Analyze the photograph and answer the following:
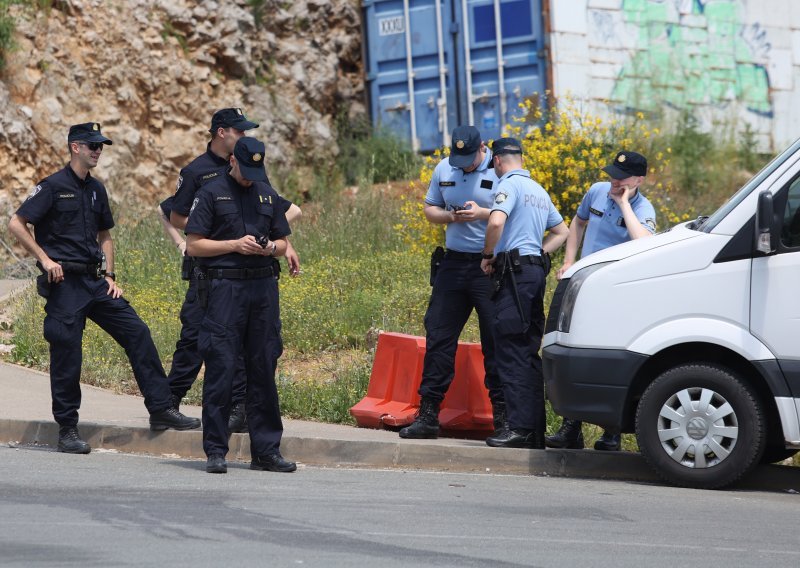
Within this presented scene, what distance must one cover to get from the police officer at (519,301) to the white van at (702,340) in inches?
22.6

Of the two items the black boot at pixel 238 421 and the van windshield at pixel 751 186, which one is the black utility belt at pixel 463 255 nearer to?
the van windshield at pixel 751 186

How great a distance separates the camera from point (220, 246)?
789 centimetres

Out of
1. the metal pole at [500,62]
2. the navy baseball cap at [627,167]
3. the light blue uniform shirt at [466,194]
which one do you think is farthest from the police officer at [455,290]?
the metal pole at [500,62]

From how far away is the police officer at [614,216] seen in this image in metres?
8.66

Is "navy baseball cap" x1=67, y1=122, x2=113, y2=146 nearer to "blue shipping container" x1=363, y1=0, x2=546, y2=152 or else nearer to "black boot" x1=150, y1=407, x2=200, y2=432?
"black boot" x1=150, y1=407, x2=200, y2=432

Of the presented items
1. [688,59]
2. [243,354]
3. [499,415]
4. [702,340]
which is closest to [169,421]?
[243,354]

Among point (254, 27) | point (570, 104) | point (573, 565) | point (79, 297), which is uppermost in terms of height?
point (254, 27)

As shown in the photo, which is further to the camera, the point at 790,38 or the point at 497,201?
the point at 790,38

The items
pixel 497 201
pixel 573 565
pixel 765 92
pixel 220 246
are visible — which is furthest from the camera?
pixel 765 92

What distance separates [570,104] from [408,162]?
8.43ft

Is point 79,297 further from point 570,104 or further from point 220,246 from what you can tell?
point 570,104

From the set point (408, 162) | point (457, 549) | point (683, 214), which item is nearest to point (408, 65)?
point (408, 162)

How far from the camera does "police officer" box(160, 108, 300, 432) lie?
8812 millimetres

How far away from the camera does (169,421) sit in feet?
29.5
